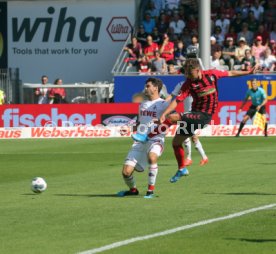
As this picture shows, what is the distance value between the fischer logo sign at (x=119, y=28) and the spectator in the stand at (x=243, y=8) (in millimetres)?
Result: 5615

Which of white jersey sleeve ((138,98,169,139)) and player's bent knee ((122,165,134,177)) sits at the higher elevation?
white jersey sleeve ((138,98,169,139))

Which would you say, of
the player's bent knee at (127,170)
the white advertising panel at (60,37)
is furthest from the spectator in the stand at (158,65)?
the player's bent knee at (127,170)

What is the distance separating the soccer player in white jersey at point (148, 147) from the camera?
15141 mm

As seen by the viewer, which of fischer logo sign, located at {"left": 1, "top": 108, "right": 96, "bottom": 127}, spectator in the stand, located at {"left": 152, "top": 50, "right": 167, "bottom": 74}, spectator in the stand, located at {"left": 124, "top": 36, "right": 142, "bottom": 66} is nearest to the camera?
fischer logo sign, located at {"left": 1, "top": 108, "right": 96, "bottom": 127}

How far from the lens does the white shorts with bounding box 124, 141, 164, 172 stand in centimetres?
1523

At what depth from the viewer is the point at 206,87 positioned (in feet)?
57.6

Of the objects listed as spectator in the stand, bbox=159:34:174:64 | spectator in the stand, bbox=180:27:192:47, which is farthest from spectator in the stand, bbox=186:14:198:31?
spectator in the stand, bbox=159:34:174:64

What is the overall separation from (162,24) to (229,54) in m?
4.09

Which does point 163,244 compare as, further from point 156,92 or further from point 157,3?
point 157,3

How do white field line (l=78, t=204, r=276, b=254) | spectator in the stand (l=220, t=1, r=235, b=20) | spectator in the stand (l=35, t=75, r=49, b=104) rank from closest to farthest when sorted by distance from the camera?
white field line (l=78, t=204, r=276, b=254)
spectator in the stand (l=35, t=75, r=49, b=104)
spectator in the stand (l=220, t=1, r=235, b=20)

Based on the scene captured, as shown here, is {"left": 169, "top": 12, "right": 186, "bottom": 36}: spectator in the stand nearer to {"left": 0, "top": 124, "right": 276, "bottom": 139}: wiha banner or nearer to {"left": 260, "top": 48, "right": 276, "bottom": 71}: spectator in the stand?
{"left": 260, "top": 48, "right": 276, "bottom": 71}: spectator in the stand

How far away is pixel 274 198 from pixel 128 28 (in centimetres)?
3033

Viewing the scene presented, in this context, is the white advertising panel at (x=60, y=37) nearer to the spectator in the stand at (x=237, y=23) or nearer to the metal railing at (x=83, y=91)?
the metal railing at (x=83, y=91)

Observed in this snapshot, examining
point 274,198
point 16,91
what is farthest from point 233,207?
point 16,91
